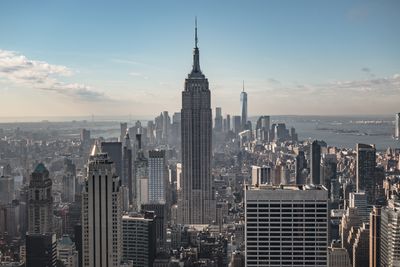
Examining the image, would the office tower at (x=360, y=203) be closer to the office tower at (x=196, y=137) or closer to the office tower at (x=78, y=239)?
the office tower at (x=78, y=239)

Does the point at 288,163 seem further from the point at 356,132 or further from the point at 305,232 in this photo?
the point at 305,232

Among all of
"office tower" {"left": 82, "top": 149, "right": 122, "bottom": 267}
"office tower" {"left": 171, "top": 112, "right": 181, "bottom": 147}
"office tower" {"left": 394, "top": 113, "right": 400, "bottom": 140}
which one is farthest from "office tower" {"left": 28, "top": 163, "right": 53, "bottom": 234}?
"office tower" {"left": 171, "top": 112, "right": 181, "bottom": 147}

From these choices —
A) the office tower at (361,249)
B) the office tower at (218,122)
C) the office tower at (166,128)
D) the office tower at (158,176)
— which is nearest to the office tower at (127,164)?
the office tower at (166,128)

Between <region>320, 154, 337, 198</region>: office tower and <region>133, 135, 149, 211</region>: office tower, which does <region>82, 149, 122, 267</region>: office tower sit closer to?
<region>133, 135, 149, 211</region>: office tower

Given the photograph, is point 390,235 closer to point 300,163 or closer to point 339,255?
point 339,255

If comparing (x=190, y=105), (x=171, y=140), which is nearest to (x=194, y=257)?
A: (x=171, y=140)
